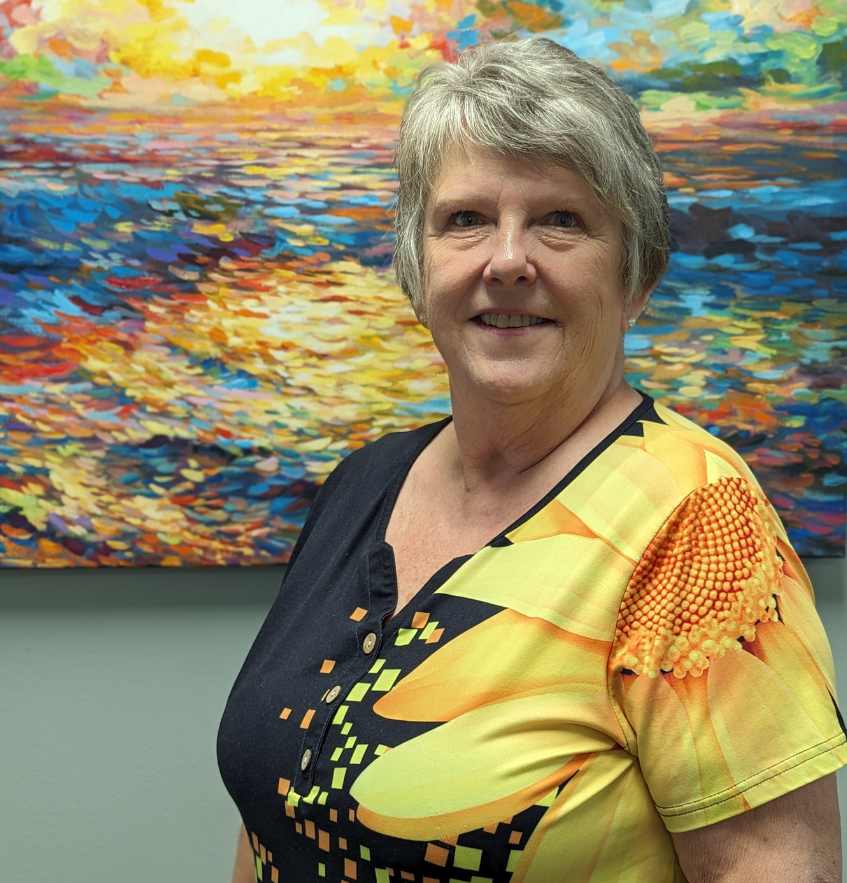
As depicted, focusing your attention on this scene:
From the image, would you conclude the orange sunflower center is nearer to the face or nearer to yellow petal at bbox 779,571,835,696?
yellow petal at bbox 779,571,835,696

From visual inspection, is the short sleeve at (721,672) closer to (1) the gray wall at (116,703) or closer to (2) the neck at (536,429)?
(2) the neck at (536,429)

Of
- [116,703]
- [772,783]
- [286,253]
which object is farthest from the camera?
[116,703]

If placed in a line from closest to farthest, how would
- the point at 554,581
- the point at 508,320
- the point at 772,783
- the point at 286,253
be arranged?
the point at 772,783 < the point at 554,581 < the point at 508,320 < the point at 286,253

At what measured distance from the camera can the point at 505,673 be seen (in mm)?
783

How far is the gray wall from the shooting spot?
4.93 ft

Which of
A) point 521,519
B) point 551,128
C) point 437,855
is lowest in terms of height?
point 437,855

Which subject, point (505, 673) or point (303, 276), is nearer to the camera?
point (505, 673)

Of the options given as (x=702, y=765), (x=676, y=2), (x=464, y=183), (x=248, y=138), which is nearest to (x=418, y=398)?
(x=248, y=138)

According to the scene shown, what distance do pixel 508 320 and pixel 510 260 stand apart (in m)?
0.07

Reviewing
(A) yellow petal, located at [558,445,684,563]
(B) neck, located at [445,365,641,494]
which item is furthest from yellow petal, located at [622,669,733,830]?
(B) neck, located at [445,365,641,494]

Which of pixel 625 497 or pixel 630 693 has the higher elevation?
pixel 625 497

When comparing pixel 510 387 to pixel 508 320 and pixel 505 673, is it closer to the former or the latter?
pixel 508 320

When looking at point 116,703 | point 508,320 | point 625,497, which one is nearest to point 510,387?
point 508,320

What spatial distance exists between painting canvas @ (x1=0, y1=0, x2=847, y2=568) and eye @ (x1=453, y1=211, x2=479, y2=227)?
49cm
